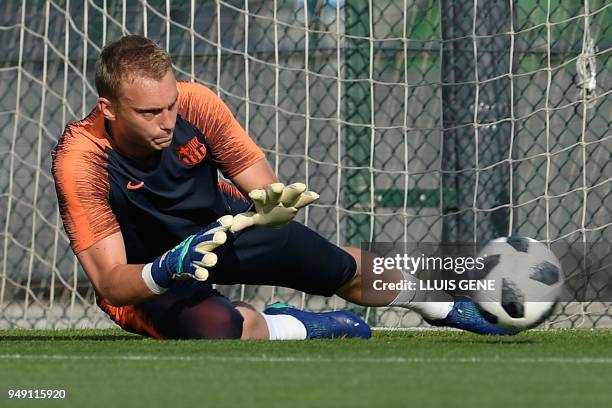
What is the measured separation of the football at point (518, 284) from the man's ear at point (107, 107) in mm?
1382

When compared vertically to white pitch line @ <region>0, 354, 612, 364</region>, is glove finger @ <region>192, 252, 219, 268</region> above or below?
above

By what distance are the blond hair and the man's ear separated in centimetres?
2

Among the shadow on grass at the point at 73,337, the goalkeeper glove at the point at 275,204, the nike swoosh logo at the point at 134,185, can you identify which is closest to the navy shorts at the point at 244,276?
the shadow on grass at the point at 73,337

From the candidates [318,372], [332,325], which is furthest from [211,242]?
[332,325]

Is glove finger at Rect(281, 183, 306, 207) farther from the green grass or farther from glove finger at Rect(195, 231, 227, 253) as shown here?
the green grass

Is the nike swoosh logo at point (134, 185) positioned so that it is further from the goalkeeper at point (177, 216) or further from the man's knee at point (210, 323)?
the man's knee at point (210, 323)

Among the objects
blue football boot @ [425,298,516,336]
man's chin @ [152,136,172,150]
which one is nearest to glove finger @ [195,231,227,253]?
man's chin @ [152,136,172,150]

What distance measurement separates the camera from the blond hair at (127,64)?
4227 millimetres

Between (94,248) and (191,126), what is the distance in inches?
23.7

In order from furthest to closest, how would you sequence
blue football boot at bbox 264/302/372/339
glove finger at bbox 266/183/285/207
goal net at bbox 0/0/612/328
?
goal net at bbox 0/0/612/328, blue football boot at bbox 264/302/372/339, glove finger at bbox 266/183/285/207

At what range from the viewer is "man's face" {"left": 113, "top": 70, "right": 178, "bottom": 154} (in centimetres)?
419

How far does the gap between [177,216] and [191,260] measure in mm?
719

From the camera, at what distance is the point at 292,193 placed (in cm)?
406

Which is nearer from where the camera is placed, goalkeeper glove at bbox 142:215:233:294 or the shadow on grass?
goalkeeper glove at bbox 142:215:233:294
